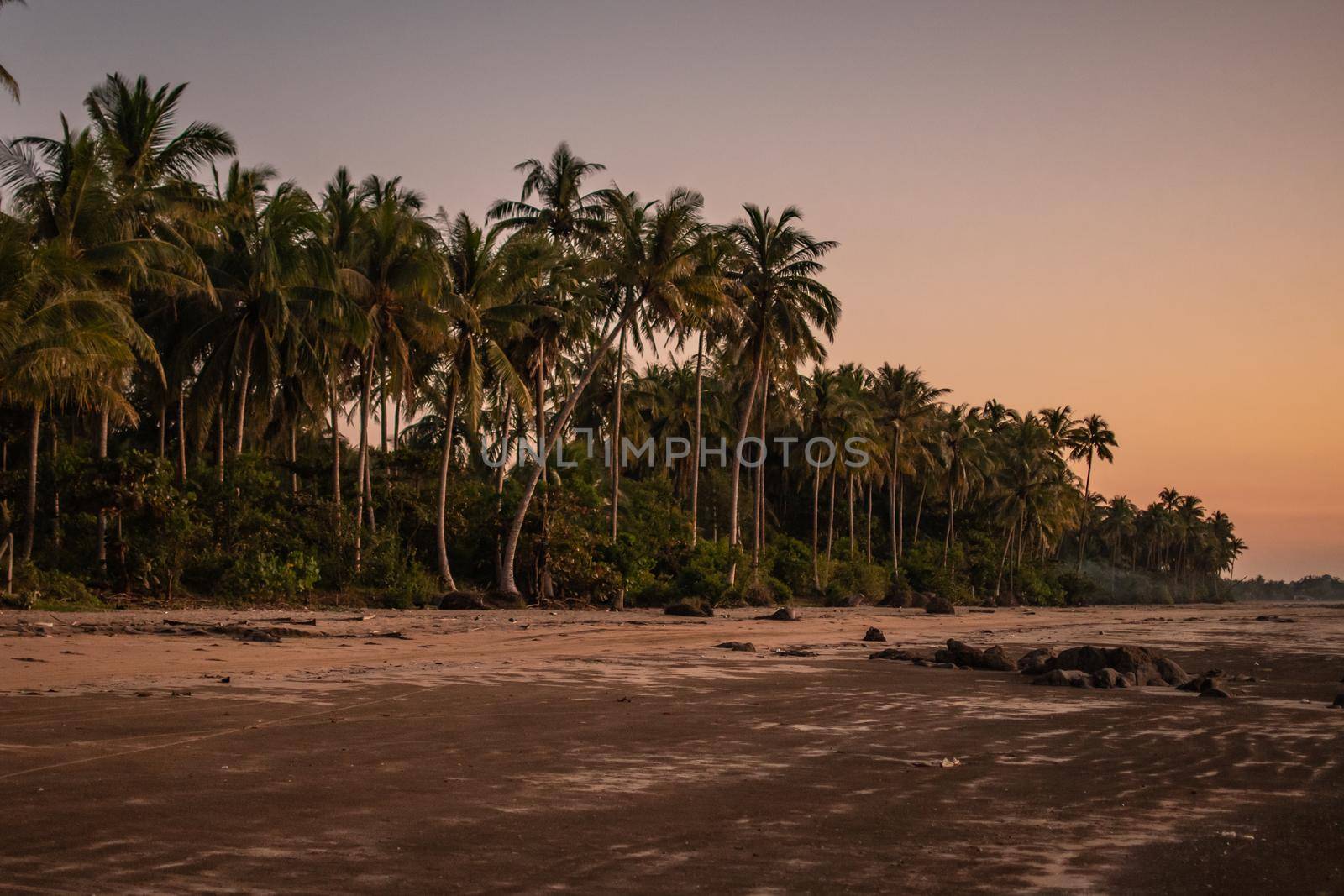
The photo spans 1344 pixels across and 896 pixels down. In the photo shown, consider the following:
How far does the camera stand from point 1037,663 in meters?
14.5

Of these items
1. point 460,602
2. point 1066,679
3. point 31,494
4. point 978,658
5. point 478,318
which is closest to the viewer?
point 1066,679

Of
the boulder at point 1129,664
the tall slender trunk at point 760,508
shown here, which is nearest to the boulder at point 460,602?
the tall slender trunk at point 760,508

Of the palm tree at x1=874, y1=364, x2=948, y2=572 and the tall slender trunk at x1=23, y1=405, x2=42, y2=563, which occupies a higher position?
the palm tree at x1=874, y1=364, x2=948, y2=572

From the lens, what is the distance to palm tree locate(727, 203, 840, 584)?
34938mm

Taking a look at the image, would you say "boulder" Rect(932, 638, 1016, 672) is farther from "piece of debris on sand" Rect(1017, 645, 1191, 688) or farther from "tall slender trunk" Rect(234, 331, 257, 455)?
"tall slender trunk" Rect(234, 331, 257, 455)

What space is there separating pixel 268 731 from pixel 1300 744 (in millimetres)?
8042

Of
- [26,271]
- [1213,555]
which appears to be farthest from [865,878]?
[1213,555]

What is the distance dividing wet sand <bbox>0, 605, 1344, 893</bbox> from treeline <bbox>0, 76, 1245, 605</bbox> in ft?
25.7

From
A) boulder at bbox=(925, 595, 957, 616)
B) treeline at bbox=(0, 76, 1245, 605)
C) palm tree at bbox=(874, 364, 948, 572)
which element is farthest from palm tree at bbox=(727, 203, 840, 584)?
palm tree at bbox=(874, 364, 948, 572)

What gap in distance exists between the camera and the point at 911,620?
1255 inches

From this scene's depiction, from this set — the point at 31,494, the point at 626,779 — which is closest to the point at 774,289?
the point at 31,494

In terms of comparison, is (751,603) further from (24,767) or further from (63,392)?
(24,767)

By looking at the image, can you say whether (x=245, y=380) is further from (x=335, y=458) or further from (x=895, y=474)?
(x=895, y=474)

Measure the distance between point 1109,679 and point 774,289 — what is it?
2353 centimetres
